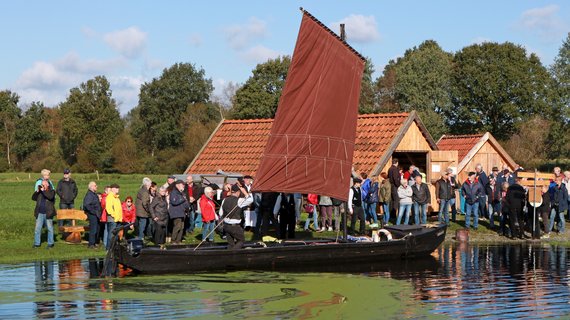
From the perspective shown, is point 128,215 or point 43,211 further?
point 128,215

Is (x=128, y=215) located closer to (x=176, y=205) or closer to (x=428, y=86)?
(x=176, y=205)

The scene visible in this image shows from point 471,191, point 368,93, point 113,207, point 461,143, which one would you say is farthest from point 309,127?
point 368,93

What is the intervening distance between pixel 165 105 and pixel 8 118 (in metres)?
17.0

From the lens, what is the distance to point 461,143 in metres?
42.9

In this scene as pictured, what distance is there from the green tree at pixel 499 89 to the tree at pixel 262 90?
15.0m

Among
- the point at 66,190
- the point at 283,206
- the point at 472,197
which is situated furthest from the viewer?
the point at 472,197

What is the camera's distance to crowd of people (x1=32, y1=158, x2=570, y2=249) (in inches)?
1089

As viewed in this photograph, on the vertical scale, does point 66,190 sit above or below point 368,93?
below

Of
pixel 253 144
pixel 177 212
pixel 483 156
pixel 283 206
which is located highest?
pixel 253 144

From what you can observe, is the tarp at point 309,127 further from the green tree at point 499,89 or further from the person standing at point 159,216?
the green tree at point 499,89

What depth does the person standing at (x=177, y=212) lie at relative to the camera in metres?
28.3

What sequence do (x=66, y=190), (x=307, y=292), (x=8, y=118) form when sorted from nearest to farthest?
(x=307, y=292), (x=66, y=190), (x=8, y=118)

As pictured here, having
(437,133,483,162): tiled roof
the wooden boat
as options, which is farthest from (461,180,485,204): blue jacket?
(437,133,483,162): tiled roof

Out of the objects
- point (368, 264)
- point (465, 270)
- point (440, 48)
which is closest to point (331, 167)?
point (368, 264)
